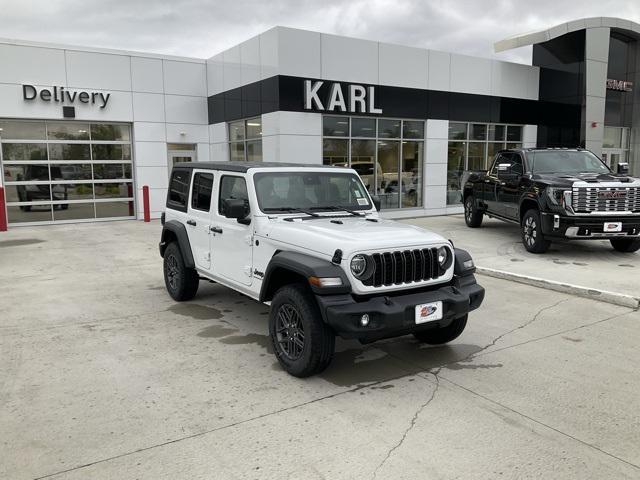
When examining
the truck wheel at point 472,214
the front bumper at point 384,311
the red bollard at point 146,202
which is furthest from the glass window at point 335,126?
the front bumper at point 384,311

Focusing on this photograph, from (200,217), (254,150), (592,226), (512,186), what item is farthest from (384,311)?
(254,150)

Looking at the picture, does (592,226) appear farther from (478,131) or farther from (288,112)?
(478,131)

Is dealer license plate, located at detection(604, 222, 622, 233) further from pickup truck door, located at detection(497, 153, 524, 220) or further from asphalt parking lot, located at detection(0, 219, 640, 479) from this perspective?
asphalt parking lot, located at detection(0, 219, 640, 479)

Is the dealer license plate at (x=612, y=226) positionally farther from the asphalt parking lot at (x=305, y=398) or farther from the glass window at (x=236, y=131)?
the glass window at (x=236, y=131)

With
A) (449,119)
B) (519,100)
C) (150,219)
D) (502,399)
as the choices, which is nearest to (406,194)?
(449,119)

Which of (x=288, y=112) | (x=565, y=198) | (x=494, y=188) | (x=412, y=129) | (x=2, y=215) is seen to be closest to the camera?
(x=565, y=198)

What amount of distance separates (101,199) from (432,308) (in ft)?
48.7

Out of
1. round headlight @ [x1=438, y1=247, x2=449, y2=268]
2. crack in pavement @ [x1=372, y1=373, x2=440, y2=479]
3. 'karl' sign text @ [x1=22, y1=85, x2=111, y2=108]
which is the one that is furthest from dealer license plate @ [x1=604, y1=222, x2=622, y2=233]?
'karl' sign text @ [x1=22, y1=85, x2=111, y2=108]

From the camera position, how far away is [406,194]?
695 inches

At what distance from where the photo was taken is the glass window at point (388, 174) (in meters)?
16.9

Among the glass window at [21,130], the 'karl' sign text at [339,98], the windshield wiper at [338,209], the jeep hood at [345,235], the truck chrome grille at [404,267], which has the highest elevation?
the 'karl' sign text at [339,98]

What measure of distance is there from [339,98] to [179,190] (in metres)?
9.00

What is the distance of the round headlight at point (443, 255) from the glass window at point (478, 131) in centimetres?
1478

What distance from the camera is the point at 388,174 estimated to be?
1714cm
